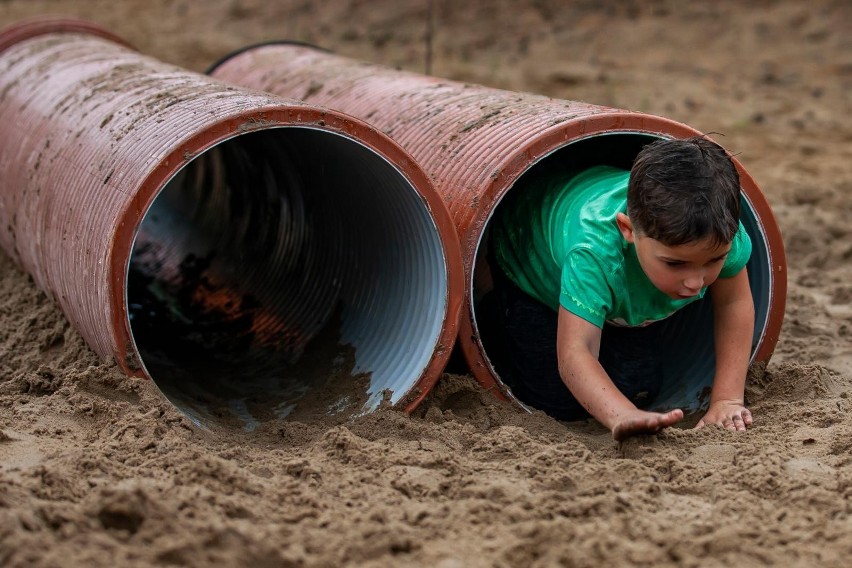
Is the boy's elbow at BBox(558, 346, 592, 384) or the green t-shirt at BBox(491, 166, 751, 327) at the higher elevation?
the green t-shirt at BBox(491, 166, 751, 327)

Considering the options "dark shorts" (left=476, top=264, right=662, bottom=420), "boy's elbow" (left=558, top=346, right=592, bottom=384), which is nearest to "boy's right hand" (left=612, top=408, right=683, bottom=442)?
"boy's elbow" (left=558, top=346, right=592, bottom=384)

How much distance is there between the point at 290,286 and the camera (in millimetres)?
4703

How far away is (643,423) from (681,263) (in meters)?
0.45

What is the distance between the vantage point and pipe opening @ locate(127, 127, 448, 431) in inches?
139

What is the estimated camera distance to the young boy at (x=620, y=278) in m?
2.92

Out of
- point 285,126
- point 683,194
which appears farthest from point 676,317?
point 285,126

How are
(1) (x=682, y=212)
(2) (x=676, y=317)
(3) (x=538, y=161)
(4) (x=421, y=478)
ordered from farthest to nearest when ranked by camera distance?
(2) (x=676, y=317)
(3) (x=538, y=161)
(1) (x=682, y=212)
(4) (x=421, y=478)

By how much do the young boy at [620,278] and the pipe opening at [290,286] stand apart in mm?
396

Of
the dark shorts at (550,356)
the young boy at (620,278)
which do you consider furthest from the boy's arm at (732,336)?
the dark shorts at (550,356)

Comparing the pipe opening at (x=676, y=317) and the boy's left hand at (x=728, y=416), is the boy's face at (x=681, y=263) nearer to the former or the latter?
the boy's left hand at (x=728, y=416)

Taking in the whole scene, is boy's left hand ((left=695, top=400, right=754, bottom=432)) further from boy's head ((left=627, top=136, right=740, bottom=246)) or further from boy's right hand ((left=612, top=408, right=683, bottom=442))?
boy's head ((left=627, top=136, right=740, bottom=246))

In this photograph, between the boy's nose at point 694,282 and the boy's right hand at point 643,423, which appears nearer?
the boy's right hand at point 643,423

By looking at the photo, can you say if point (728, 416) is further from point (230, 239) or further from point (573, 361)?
point (230, 239)

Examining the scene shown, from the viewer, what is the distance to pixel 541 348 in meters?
3.77
